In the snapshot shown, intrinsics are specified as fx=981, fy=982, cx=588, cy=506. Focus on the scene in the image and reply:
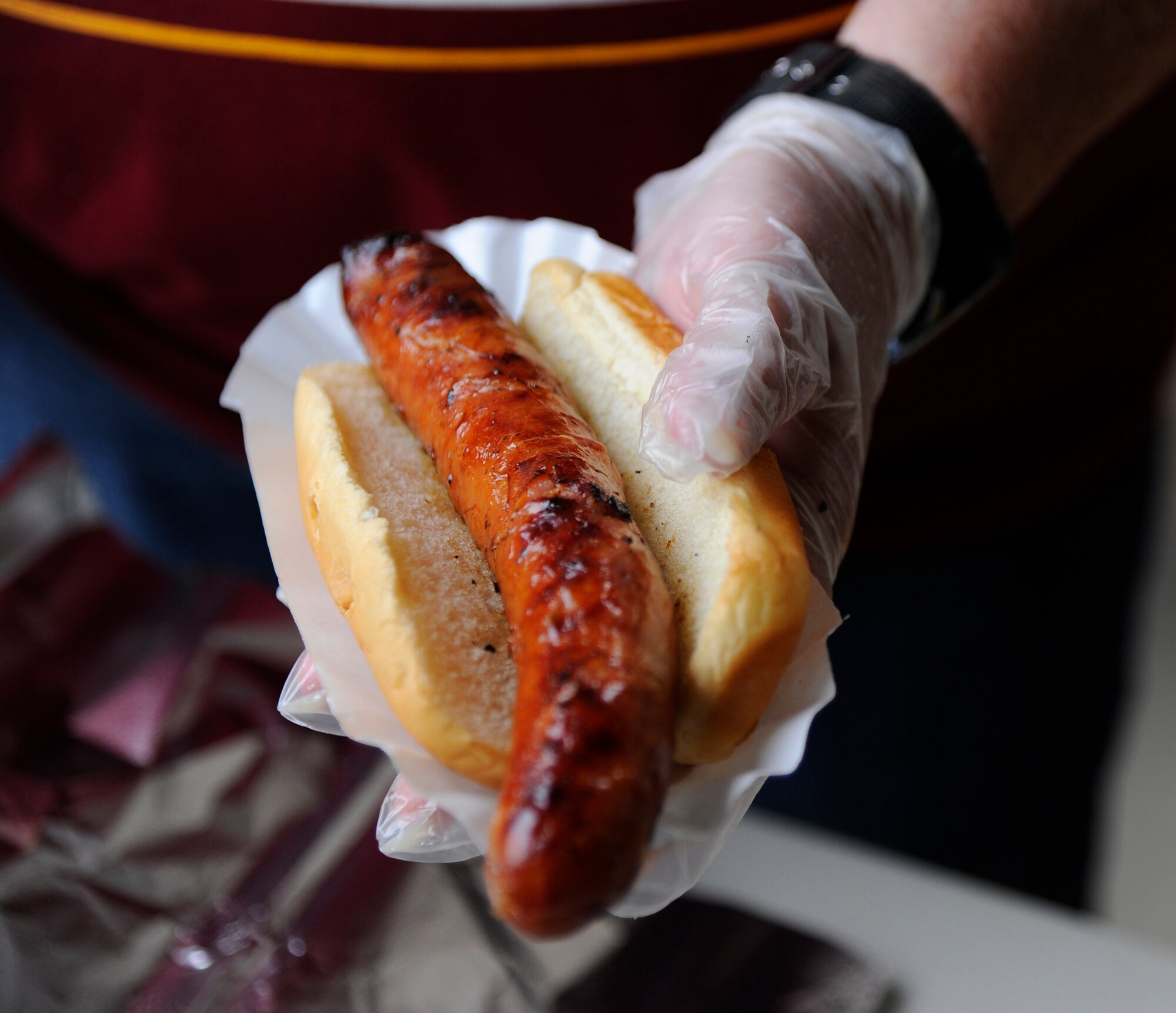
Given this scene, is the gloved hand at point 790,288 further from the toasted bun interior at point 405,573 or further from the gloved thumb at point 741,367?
the toasted bun interior at point 405,573

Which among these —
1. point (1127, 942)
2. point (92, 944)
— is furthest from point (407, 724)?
point (1127, 942)

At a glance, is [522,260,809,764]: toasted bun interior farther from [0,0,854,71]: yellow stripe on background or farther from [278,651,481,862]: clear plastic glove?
[0,0,854,71]: yellow stripe on background

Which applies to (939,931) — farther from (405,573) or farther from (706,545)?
(405,573)

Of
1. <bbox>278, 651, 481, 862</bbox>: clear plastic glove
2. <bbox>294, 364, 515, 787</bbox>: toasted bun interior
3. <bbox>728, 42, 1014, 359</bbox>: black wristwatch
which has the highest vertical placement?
<bbox>728, 42, 1014, 359</bbox>: black wristwatch

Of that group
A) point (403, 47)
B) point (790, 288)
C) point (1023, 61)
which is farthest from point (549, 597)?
point (403, 47)

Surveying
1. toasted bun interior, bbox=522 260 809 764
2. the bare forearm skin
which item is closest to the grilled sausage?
toasted bun interior, bbox=522 260 809 764

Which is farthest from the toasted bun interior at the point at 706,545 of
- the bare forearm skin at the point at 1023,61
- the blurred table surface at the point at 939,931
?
the blurred table surface at the point at 939,931
